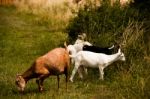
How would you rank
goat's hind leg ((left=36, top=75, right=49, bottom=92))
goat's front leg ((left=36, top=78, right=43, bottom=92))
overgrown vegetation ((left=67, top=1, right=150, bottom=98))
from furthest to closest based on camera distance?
1. goat's front leg ((left=36, top=78, right=43, bottom=92))
2. goat's hind leg ((left=36, top=75, right=49, bottom=92))
3. overgrown vegetation ((left=67, top=1, right=150, bottom=98))

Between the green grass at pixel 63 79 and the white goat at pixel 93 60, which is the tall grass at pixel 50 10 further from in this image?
the white goat at pixel 93 60

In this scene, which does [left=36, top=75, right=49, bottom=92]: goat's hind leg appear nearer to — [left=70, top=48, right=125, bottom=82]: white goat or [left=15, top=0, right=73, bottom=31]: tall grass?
[left=70, top=48, right=125, bottom=82]: white goat

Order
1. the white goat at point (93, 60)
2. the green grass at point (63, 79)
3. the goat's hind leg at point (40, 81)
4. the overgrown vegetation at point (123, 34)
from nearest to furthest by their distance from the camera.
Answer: the green grass at point (63, 79) < the overgrown vegetation at point (123, 34) < the goat's hind leg at point (40, 81) < the white goat at point (93, 60)

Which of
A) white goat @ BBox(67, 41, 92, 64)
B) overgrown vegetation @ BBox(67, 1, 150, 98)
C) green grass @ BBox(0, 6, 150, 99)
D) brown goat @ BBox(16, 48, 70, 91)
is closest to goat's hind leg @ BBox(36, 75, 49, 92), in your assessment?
brown goat @ BBox(16, 48, 70, 91)

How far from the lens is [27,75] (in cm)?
1483

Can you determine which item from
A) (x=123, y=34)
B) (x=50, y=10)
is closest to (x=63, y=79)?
(x=123, y=34)

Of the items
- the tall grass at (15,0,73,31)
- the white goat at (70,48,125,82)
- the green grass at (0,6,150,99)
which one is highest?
the white goat at (70,48,125,82)

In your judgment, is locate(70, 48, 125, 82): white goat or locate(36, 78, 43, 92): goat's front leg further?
locate(70, 48, 125, 82): white goat

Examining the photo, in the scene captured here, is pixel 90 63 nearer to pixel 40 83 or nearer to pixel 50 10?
pixel 40 83

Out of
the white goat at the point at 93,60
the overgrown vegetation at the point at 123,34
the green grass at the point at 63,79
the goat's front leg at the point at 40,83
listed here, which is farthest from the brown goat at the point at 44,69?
the overgrown vegetation at the point at 123,34

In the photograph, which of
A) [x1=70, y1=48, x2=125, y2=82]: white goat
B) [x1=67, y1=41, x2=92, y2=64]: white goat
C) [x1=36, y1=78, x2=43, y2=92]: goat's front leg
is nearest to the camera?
[x1=36, y1=78, x2=43, y2=92]: goat's front leg

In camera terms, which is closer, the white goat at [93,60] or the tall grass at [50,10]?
the white goat at [93,60]

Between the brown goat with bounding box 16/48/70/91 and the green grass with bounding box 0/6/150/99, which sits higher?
the brown goat with bounding box 16/48/70/91

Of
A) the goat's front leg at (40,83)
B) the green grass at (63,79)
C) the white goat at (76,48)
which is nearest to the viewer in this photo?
the green grass at (63,79)
